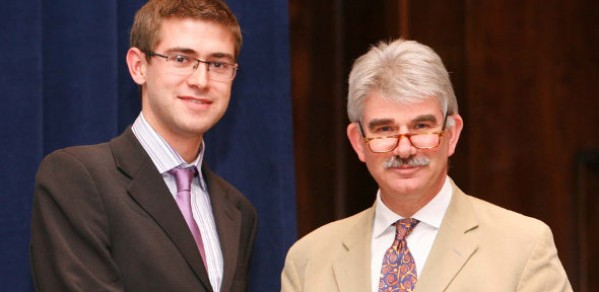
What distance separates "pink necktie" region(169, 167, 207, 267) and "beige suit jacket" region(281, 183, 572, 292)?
239mm

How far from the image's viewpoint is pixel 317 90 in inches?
127

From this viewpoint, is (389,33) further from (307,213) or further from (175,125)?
(175,125)

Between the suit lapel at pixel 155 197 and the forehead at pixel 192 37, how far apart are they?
26cm

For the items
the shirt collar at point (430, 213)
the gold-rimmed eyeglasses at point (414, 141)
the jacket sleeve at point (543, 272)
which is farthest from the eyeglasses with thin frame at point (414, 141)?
the jacket sleeve at point (543, 272)

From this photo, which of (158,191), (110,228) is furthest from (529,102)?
(110,228)

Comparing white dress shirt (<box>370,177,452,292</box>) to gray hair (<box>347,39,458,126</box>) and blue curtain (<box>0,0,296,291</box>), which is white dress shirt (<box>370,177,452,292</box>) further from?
blue curtain (<box>0,0,296,291</box>)

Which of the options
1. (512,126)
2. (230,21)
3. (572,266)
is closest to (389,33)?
(512,126)

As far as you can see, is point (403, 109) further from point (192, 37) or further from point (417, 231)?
point (192, 37)

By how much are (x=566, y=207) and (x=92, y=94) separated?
56.2 inches

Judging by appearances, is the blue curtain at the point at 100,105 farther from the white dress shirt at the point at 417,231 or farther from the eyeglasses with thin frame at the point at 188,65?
the white dress shirt at the point at 417,231

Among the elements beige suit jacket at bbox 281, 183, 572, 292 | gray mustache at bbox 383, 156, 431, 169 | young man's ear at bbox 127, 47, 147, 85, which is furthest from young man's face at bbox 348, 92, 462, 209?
young man's ear at bbox 127, 47, 147, 85

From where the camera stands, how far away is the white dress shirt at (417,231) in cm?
230

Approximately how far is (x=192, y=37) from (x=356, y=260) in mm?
682

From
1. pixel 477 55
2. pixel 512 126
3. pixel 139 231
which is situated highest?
pixel 477 55
